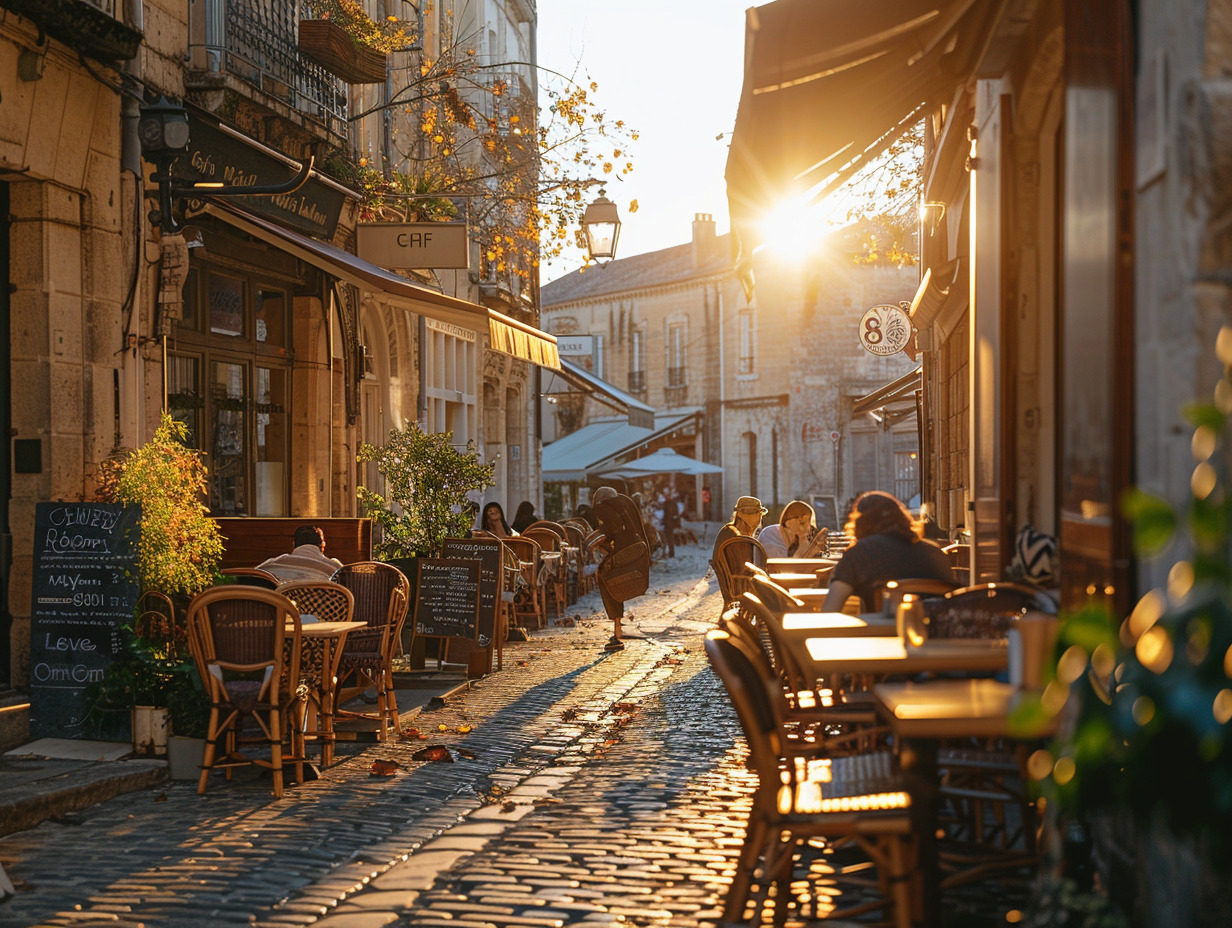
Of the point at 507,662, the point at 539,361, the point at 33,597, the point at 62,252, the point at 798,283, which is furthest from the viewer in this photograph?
the point at 798,283

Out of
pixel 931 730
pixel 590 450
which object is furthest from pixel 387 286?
pixel 590 450

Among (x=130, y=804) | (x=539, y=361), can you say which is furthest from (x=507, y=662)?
(x=130, y=804)

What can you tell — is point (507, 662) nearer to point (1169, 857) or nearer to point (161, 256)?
point (161, 256)

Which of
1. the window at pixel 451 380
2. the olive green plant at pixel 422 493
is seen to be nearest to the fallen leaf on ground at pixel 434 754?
the olive green plant at pixel 422 493

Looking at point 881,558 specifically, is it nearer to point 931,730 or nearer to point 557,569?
point 931,730

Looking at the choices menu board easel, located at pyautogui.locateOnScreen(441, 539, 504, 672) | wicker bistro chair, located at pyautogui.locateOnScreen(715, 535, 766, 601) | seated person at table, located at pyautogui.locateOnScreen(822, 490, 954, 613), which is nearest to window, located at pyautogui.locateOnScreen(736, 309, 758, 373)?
wicker bistro chair, located at pyautogui.locateOnScreen(715, 535, 766, 601)

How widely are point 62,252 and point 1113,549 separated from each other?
→ 7200mm

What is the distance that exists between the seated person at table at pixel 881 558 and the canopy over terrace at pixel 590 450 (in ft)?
75.6

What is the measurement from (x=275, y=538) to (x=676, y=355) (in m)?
37.8

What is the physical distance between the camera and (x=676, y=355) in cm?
4800

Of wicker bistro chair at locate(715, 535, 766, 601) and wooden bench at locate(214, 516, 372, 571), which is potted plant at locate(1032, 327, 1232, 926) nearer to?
wicker bistro chair at locate(715, 535, 766, 601)

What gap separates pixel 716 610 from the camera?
53.8 ft

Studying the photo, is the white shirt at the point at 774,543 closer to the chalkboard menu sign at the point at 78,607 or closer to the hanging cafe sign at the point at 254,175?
the hanging cafe sign at the point at 254,175

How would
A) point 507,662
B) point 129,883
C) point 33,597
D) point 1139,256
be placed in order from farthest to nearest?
point 507,662
point 33,597
point 129,883
point 1139,256
